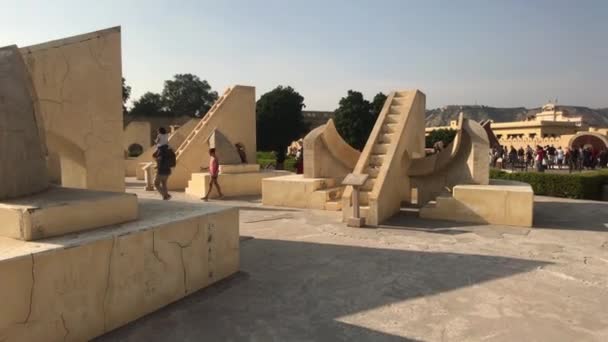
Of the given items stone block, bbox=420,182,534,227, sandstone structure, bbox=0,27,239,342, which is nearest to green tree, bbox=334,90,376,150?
stone block, bbox=420,182,534,227

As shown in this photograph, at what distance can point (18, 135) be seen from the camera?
3621 millimetres

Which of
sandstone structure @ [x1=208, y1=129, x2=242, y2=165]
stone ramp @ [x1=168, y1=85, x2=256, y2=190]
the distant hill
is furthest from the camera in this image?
the distant hill

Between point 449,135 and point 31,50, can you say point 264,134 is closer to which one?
point 449,135

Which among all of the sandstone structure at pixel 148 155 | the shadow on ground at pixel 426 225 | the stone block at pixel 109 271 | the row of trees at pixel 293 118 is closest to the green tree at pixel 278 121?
the row of trees at pixel 293 118

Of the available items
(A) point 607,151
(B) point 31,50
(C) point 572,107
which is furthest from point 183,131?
(C) point 572,107

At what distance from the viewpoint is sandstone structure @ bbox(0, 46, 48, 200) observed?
3.49 meters

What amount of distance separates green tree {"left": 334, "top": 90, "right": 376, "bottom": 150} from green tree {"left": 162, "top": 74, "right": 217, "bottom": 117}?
107 ft

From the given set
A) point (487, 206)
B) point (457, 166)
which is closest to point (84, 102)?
point (487, 206)

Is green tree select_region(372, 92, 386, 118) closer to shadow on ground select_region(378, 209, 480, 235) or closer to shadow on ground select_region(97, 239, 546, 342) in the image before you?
shadow on ground select_region(378, 209, 480, 235)

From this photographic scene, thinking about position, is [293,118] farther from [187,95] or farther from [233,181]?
[187,95]

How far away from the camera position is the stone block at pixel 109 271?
2.70 m

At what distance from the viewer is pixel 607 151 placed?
76.9ft

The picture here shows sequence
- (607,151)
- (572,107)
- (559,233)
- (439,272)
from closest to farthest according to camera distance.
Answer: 1. (439,272)
2. (559,233)
3. (607,151)
4. (572,107)

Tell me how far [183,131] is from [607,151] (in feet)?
74.1
